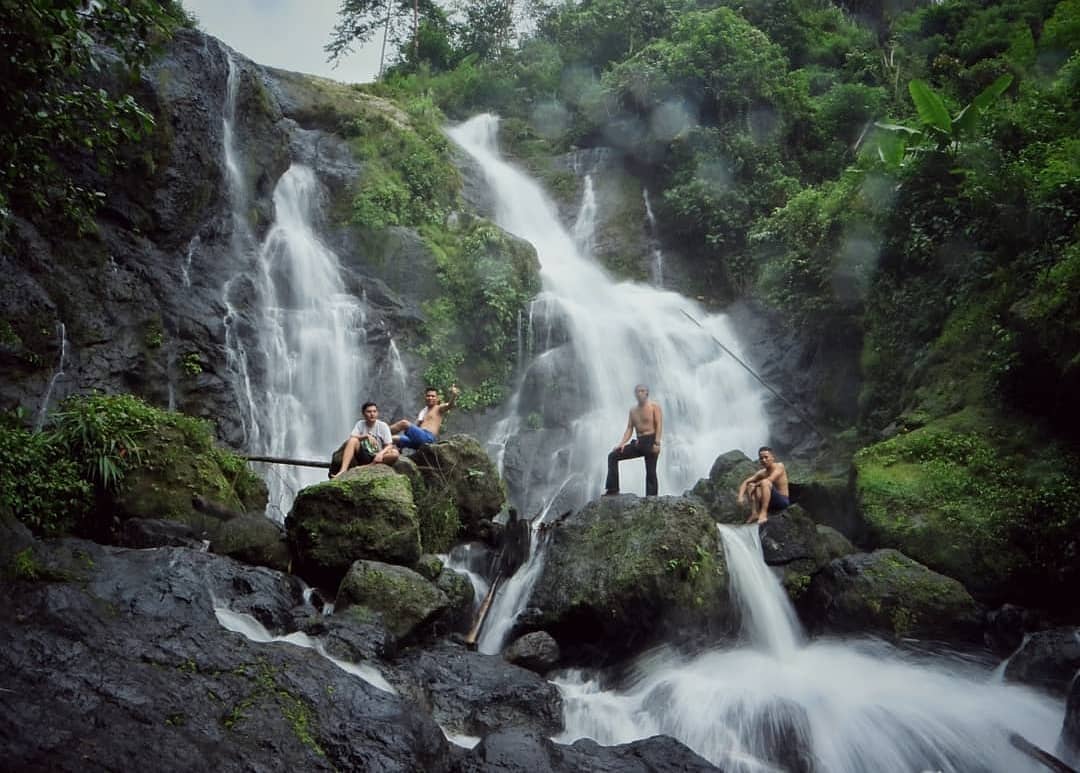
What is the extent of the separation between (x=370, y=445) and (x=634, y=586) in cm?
381

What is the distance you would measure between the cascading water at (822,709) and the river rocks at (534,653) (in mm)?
220

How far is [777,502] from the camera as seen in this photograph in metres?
9.70

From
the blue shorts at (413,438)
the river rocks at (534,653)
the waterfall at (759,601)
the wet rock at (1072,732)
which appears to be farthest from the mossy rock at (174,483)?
the wet rock at (1072,732)

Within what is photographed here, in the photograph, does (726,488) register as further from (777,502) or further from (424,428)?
(424,428)

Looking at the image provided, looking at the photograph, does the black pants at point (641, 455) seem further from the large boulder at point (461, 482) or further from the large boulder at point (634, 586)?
the large boulder at point (634, 586)

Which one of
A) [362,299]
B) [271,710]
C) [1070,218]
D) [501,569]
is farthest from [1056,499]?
[362,299]

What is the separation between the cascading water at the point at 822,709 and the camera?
19.3ft

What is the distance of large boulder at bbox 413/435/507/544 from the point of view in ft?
30.6

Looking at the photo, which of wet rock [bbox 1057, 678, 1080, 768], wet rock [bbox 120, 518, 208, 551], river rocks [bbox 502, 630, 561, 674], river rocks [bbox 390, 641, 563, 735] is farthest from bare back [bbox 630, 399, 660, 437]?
wet rock [bbox 120, 518, 208, 551]

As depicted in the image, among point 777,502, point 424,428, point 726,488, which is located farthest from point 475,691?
point 726,488

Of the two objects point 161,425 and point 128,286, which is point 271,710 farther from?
point 128,286

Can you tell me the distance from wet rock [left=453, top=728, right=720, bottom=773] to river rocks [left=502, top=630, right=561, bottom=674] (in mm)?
1960

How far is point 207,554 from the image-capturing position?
21.3 feet

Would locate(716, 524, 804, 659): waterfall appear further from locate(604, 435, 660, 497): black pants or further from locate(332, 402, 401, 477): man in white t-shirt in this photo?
locate(332, 402, 401, 477): man in white t-shirt
